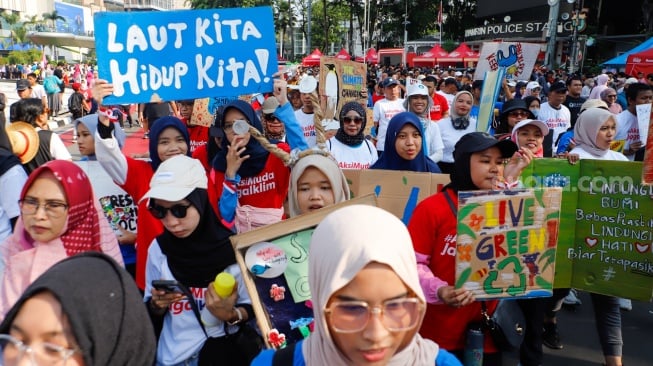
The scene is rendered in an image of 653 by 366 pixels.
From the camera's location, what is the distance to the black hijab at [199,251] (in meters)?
2.37

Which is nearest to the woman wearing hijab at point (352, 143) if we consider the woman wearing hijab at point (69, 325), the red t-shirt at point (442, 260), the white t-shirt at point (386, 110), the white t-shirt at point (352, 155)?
the white t-shirt at point (352, 155)

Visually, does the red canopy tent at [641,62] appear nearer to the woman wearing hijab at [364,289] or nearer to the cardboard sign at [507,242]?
the cardboard sign at [507,242]

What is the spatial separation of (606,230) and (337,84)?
3.73 metres

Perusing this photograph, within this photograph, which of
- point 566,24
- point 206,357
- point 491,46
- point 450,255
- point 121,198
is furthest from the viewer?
point 566,24

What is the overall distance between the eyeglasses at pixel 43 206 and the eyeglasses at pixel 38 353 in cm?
94

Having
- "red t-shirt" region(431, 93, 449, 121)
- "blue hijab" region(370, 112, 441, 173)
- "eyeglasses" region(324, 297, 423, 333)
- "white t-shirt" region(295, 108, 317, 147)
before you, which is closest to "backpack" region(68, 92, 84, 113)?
"white t-shirt" region(295, 108, 317, 147)

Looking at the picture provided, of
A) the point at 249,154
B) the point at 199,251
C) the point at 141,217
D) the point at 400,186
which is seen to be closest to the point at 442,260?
the point at 400,186

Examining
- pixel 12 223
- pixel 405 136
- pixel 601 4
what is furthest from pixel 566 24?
pixel 12 223

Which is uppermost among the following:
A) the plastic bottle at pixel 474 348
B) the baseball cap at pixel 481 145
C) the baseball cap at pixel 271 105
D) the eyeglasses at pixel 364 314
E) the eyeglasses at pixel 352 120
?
the baseball cap at pixel 271 105

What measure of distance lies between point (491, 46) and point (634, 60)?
9.92 m

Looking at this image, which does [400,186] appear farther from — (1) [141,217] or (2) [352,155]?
(1) [141,217]

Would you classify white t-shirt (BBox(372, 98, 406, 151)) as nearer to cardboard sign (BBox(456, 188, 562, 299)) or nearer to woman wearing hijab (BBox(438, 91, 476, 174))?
woman wearing hijab (BBox(438, 91, 476, 174))

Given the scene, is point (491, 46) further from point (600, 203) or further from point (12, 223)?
point (12, 223)

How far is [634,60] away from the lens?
15047 millimetres
